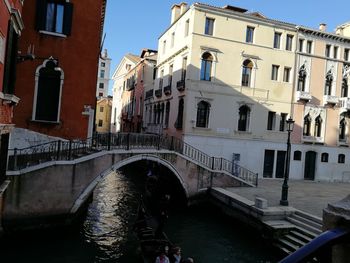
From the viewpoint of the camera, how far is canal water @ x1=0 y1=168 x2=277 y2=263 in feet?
36.9

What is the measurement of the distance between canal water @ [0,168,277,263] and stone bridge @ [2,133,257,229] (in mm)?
701

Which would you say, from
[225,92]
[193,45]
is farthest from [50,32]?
[225,92]

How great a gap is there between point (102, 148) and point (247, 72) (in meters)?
11.6

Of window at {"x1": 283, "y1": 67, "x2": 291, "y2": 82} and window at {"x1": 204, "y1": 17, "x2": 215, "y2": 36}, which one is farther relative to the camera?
window at {"x1": 283, "y1": 67, "x2": 291, "y2": 82}

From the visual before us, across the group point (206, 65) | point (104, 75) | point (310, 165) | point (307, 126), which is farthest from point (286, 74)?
point (104, 75)

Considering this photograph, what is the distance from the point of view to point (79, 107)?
50.7ft

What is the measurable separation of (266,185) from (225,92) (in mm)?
5985

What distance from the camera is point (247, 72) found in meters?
23.5

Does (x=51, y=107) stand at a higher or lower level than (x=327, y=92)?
lower

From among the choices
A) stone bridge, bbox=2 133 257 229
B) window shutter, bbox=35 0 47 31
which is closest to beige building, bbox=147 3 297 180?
stone bridge, bbox=2 133 257 229

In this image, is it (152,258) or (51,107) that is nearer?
(152,258)

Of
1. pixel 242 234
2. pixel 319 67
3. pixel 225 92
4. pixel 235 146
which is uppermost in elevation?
pixel 319 67

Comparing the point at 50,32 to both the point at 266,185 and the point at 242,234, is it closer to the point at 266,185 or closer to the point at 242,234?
the point at 242,234

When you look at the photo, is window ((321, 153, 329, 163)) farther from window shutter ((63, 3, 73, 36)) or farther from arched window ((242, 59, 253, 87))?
window shutter ((63, 3, 73, 36))
